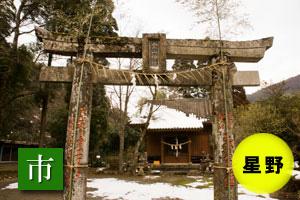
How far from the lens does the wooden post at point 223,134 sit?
5.23 m

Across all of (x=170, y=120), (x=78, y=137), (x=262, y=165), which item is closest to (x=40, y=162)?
(x=78, y=137)

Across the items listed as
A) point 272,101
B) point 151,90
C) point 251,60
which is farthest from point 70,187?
point 151,90

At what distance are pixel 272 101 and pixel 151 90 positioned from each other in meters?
10.1

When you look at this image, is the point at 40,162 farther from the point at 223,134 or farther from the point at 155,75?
the point at 223,134

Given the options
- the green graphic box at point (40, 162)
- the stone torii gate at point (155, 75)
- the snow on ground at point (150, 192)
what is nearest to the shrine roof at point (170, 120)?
→ the snow on ground at point (150, 192)

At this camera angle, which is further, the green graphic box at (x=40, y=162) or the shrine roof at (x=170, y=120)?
the shrine roof at (x=170, y=120)

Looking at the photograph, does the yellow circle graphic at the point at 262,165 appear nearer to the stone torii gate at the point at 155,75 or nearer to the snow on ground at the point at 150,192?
the stone torii gate at the point at 155,75

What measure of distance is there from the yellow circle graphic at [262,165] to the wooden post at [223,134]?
48 cm

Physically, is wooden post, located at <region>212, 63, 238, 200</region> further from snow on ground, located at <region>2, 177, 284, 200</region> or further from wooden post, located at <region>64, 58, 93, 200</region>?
snow on ground, located at <region>2, 177, 284, 200</region>

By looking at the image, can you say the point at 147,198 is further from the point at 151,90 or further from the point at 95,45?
the point at 151,90

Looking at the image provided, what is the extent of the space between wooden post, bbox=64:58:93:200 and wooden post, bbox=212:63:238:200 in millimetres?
2715

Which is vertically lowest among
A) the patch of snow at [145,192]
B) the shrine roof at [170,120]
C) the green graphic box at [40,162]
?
the patch of snow at [145,192]

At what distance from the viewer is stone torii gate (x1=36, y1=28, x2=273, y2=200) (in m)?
5.23

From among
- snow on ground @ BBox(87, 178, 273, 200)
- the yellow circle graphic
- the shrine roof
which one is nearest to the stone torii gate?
the yellow circle graphic
